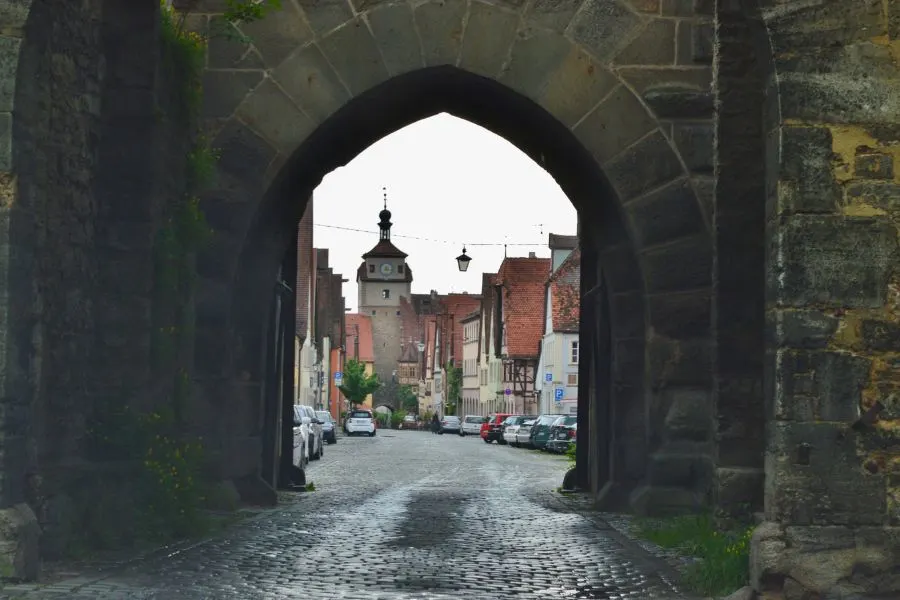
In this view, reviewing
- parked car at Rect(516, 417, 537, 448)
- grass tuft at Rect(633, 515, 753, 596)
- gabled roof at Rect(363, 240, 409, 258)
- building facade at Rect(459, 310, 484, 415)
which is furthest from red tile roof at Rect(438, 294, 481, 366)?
grass tuft at Rect(633, 515, 753, 596)

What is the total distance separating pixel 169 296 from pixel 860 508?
19.7 feet

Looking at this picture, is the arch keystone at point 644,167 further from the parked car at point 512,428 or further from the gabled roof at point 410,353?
the gabled roof at point 410,353

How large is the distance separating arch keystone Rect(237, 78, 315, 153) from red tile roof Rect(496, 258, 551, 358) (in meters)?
64.4

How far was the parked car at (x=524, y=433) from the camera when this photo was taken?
5047 cm

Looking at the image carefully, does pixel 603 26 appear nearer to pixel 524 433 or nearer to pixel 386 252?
pixel 524 433

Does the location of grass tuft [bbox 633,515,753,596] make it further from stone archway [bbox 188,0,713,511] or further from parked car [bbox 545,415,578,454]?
parked car [bbox 545,415,578,454]

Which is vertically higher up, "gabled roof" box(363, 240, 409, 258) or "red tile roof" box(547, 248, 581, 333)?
"gabled roof" box(363, 240, 409, 258)

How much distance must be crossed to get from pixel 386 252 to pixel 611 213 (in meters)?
148

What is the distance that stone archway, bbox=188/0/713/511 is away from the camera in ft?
44.9

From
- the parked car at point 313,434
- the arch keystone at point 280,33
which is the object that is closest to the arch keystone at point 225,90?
the arch keystone at point 280,33

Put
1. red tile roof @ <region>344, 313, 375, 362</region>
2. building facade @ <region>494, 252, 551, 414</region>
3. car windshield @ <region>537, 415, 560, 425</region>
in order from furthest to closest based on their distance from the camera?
1. red tile roof @ <region>344, 313, 375, 362</region>
2. building facade @ <region>494, 252, 551, 414</region>
3. car windshield @ <region>537, 415, 560, 425</region>

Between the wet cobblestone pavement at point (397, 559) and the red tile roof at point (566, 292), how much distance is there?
46.9 m

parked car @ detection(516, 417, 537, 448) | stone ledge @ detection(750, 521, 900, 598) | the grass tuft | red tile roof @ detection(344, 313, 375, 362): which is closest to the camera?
stone ledge @ detection(750, 521, 900, 598)

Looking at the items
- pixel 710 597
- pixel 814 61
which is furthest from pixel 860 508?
pixel 814 61
